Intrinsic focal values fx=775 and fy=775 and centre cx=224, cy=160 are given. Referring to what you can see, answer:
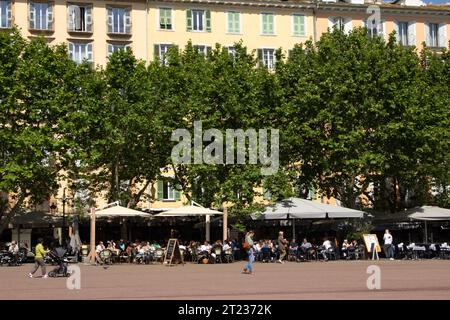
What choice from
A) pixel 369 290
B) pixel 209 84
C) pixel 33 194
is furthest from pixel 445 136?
pixel 369 290

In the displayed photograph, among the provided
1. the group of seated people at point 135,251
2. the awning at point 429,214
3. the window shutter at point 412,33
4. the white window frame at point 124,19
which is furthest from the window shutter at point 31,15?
the window shutter at point 412,33

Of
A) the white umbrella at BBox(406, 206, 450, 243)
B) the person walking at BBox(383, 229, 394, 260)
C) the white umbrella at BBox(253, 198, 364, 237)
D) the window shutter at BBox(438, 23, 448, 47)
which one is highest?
the window shutter at BBox(438, 23, 448, 47)

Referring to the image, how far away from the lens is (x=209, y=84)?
46.6 m

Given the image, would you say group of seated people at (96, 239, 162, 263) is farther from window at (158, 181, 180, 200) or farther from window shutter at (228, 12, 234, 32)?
window shutter at (228, 12, 234, 32)

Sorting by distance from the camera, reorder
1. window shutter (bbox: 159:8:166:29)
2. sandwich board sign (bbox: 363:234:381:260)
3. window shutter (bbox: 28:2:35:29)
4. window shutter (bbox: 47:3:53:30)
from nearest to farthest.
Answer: sandwich board sign (bbox: 363:234:381:260) < window shutter (bbox: 28:2:35:29) < window shutter (bbox: 47:3:53:30) < window shutter (bbox: 159:8:166:29)

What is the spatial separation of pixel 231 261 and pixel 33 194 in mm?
14355

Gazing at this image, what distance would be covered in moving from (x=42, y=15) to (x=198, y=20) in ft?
40.7

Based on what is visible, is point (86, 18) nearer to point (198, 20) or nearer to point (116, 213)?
point (198, 20)

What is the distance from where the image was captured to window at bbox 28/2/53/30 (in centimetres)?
5856

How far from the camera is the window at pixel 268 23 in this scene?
2542 inches

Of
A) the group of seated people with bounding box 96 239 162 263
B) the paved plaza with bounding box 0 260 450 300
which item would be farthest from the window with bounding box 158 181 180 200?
the paved plaza with bounding box 0 260 450 300

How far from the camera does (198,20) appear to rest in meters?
62.9

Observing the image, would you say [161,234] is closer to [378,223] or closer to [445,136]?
[378,223]

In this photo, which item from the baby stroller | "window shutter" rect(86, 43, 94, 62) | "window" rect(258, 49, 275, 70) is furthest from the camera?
"window" rect(258, 49, 275, 70)
